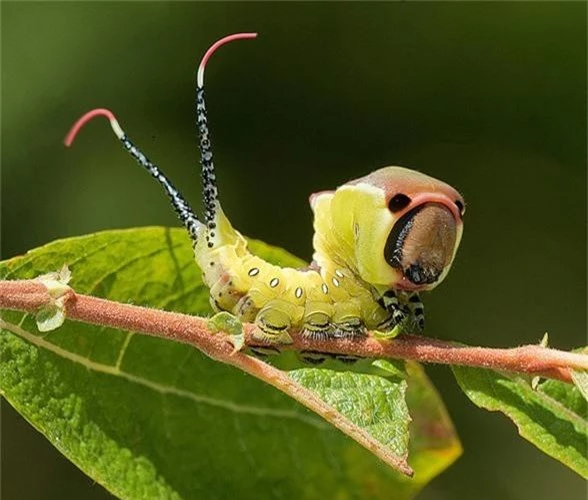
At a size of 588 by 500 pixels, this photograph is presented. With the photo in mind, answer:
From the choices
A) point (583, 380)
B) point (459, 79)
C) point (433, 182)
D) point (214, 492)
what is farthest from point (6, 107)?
point (583, 380)

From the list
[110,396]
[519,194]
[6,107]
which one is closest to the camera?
[110,396]

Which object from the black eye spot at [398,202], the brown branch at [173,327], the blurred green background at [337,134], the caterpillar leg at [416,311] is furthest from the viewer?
the blurred green background at [337,134]

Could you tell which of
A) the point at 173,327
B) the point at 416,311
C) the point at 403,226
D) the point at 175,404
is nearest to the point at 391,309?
the point at 416,311

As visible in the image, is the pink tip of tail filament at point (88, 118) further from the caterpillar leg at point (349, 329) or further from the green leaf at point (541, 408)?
the green leaf at point (541, 408)

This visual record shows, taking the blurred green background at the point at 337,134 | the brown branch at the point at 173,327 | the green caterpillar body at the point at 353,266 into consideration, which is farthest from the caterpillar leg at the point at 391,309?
the blurred green background at the point at 337,134

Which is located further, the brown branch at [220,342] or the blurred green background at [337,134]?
the blurred green background at [337,134]

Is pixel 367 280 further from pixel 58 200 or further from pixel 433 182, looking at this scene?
pixel 58 200

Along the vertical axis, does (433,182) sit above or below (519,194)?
above
